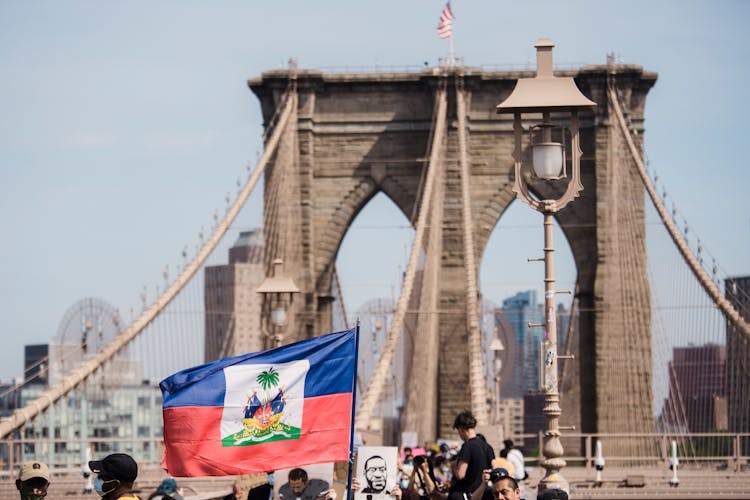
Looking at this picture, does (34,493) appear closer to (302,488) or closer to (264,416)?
(264,416)

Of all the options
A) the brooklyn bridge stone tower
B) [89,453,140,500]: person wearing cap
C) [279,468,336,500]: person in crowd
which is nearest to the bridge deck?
the brooklyn bridge stone tower

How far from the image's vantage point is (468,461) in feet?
43.5

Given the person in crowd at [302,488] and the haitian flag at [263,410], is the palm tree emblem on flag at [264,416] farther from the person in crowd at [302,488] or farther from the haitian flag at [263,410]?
the person in crowd at [302,488]

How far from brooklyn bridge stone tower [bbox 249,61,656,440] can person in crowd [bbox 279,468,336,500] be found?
3132 cm

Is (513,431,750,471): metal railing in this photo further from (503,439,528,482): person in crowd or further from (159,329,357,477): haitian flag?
(159,329,357,477): haitian flag

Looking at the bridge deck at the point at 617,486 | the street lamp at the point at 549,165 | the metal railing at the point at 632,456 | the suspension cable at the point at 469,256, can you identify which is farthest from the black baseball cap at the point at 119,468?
the metal railing at the point at 632,456

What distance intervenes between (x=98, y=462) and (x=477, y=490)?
4075 millimetres

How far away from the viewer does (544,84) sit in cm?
1552

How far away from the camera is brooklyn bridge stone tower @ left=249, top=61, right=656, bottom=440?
45.8 meters

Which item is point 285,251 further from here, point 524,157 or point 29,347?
point 29,347

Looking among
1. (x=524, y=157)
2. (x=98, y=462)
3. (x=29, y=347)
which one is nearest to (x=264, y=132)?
(x=524, y=157)

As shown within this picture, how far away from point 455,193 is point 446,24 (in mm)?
4255

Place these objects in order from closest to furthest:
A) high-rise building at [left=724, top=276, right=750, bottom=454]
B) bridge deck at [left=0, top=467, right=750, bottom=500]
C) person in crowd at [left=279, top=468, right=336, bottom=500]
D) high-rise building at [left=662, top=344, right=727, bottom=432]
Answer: person in crowd at [left=279, top=468, right=336, bottom=500] → bridge deck at [left=0, top=467, right=750, bottom=500] → high-rise building at [left=724, top=276, right=750, bottom=454] → high-rise building at [left=662, top=344, right=727, bottom=432]

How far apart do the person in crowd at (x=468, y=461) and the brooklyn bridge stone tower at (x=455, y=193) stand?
31.7 metres
